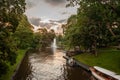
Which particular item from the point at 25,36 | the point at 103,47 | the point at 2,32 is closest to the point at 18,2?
the point at 2,32

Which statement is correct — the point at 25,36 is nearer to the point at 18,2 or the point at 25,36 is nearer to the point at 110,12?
the point at 110,12

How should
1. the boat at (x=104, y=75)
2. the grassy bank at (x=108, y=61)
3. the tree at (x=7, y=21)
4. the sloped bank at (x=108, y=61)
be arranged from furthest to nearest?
the sloped bank at (x=108, y=61) < the grassy bank at (x=108, y=61) < the boat at (x=104, y=75) < the tree at (x=7, y=21)

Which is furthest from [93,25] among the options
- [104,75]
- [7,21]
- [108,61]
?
[7,21]

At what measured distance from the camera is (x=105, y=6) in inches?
1494

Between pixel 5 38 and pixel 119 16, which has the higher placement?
pixel 119 16

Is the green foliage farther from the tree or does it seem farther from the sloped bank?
the tree

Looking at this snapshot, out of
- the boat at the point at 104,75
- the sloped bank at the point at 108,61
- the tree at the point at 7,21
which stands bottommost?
the boat at the point at 104,75

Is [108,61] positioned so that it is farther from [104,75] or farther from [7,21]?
[7,21]

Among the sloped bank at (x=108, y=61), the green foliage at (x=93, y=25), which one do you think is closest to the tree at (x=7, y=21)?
the green foliage at (x=93, y=25)

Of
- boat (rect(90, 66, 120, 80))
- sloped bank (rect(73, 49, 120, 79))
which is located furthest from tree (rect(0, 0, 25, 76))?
sloped bank (rect(73, 49, 120, 79))

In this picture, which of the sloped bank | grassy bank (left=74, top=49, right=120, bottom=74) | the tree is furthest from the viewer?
the sloped bank

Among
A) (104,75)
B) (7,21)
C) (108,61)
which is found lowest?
(104,75)

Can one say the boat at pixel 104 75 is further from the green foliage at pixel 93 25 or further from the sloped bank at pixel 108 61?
Answer: the green foliage at pixel 93 25

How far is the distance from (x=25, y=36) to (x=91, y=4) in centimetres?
7236
